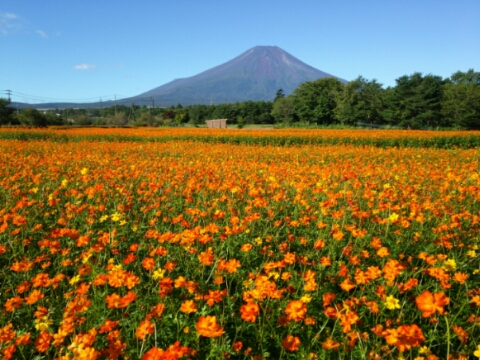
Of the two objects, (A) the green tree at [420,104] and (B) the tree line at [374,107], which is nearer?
(B) the tree line at [374,107]

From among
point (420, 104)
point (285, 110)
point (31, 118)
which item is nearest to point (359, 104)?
point (420, 104)

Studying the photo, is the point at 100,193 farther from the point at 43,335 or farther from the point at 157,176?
the point at 43,335

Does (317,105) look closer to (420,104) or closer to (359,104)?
(359,104)

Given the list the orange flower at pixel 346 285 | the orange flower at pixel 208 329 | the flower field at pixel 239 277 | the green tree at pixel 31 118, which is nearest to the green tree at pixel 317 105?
the green tree at pixel 31 118

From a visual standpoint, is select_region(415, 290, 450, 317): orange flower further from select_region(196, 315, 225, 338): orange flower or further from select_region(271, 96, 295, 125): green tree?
select_region(271, 96, 295, 125): green tree

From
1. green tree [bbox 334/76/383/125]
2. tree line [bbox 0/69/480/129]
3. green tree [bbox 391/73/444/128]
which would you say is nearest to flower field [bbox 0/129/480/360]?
tree line [bbox 0/69/480/129]

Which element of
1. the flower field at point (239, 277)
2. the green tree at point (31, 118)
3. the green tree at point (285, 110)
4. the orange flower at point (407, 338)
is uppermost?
the green tree at point (285, 110)

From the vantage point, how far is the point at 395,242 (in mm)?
2820

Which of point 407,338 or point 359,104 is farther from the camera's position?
point 359,104

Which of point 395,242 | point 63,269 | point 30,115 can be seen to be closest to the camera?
point 63,269

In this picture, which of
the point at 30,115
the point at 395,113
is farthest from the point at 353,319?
the point at 395,113

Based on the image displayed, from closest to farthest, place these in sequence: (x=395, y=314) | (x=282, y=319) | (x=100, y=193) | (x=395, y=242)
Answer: (x=282, y=319) < (x=395, y=314) < (x=395, y=242) < (x=100, y=193)

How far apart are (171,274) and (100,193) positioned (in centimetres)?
210

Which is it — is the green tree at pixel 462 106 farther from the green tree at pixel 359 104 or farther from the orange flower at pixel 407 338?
the orange flower at pixel 407 338
